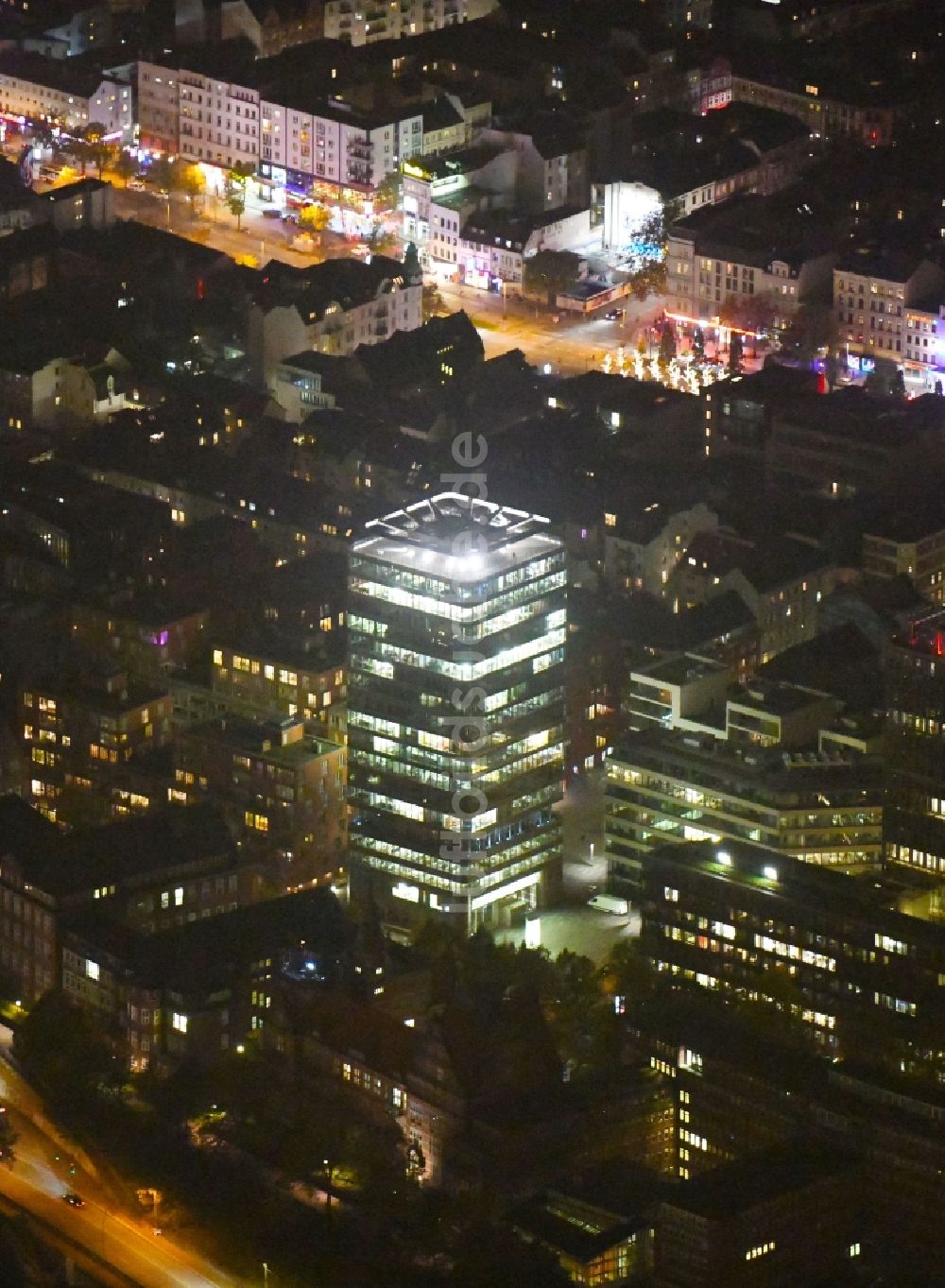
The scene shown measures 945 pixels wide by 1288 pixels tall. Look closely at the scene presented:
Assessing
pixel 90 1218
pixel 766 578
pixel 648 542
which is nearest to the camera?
pixel 90 1218

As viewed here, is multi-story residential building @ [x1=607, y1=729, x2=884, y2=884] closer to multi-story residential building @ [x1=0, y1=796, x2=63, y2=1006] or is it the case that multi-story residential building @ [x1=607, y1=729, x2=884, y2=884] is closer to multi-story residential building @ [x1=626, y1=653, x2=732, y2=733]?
multi-story residential building @ [x1=626, y1=653, x2=732, y2=733]

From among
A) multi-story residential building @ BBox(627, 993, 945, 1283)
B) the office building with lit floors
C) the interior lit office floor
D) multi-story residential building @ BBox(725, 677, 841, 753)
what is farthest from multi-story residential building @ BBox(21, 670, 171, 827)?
multi-story residential building @ BBox(627, 993, 945, 1283)

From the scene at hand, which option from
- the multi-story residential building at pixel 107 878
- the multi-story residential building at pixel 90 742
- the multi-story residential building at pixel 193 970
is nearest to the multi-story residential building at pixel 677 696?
the multi-story residential building at pixel 107 878

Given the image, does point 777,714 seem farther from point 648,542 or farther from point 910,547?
point 910,547

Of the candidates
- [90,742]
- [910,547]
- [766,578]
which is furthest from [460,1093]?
[910,547]

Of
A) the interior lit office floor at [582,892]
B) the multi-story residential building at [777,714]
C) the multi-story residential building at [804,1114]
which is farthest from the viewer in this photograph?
the multi-story residential building at [777,714]

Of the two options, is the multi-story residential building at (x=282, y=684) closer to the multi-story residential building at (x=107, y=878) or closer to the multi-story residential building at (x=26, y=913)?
the multi-story residential building at (x=107, y=878)
